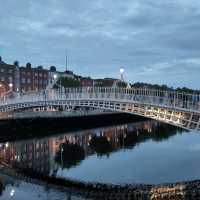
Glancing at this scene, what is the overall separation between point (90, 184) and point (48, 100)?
38.0ft

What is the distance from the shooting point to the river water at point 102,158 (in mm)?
29688

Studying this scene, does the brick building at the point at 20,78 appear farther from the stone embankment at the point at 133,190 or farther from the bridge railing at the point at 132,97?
the stone embankment at the point at 133,190

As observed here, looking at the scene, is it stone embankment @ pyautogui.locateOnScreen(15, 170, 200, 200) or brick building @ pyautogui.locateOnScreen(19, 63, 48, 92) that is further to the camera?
brick building @ pyautogui.locateOnScreen(19, 63, 48, 92)

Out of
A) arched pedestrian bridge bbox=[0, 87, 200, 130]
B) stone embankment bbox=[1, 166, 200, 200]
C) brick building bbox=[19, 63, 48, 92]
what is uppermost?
brick building bbox=[19, 63, 48, 92]

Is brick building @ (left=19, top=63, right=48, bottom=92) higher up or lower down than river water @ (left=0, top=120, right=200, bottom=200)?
higher up

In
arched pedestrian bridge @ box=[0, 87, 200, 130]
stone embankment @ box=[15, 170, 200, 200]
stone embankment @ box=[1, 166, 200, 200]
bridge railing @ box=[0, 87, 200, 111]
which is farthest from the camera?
bridge railing @ box=[0, 87, 200, 111]

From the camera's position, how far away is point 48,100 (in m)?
39.0

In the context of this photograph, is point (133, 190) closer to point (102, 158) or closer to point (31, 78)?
point (102, 158)

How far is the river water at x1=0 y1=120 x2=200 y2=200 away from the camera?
97.4 ft

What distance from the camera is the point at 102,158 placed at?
3812cm

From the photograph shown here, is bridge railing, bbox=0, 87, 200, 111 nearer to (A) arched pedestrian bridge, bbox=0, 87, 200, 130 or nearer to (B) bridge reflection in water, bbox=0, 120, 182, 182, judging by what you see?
(A) arched pedestrian bridge, bbox=0, 87, 200, 130

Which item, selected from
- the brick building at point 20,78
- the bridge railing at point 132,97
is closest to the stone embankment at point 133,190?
the bridge railing at point 132,97

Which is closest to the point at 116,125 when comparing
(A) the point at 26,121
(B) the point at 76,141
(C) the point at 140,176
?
(A) the point at 26,121

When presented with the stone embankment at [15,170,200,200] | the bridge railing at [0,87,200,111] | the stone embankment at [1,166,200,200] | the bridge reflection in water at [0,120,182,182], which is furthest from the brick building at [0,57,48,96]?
the stone embankment at [15,170,200,200]
